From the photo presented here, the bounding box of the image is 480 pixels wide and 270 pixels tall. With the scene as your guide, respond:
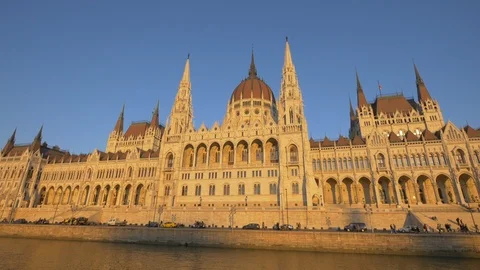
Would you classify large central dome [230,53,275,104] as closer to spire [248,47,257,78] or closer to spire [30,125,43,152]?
spire [248,47,257,78]

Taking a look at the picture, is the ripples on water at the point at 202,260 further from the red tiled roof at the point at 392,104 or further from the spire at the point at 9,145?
the spire at the point at 9,145

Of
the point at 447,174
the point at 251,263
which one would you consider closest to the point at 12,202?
the point at 251,263

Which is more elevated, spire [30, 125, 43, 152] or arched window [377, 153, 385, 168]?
spire [30, 125, 43, 152]

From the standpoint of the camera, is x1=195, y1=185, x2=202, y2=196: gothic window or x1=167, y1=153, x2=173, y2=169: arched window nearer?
x1=195, y1=185, x2=202, y2=196: gothic window

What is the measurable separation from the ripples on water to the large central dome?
5098 cm

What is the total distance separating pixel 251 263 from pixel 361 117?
5664cm

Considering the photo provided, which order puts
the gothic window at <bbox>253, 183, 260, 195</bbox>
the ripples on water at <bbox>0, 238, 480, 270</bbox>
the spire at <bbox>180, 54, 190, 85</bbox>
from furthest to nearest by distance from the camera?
the spire at <bbox>180, 54, 190, 85</bbox>
the gothic window at <bbox>253, 183, 260, 195</bbox>
the ripples on water at <bbox>0, 238, 480, 270</bbox>

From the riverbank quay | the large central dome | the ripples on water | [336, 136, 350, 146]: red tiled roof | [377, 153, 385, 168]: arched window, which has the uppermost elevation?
the large central dome

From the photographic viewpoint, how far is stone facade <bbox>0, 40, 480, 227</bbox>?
49.4 metres

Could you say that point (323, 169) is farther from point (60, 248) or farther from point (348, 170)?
point (60, 248)

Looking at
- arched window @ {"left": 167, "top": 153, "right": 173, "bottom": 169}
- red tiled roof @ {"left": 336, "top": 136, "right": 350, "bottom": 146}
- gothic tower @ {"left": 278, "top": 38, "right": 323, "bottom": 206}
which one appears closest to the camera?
gothic tower @ {"left": 278, "top": 38, "right": 323, "bottom": 206}

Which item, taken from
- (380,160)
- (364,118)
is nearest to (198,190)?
(380,160)

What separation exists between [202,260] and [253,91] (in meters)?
57.1

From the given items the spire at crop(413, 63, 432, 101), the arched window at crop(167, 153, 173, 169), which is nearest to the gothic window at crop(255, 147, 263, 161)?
the arched window at crop(167, 153, 173, 169)
